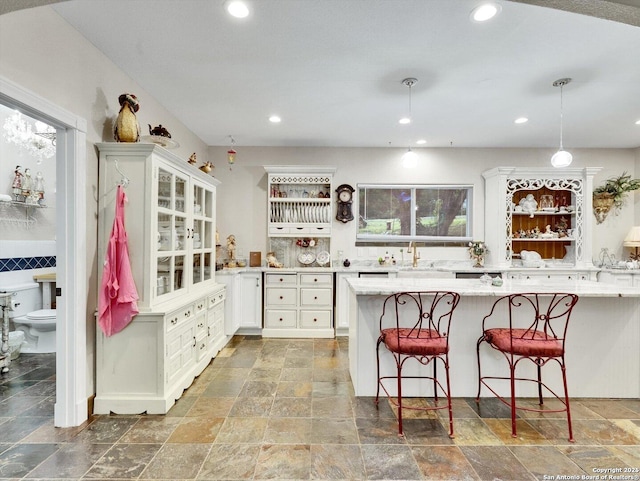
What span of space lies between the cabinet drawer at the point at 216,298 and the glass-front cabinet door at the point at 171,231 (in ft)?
1.75

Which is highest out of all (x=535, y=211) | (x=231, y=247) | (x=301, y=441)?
(x=535, y=211)

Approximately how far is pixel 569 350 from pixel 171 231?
348 cm

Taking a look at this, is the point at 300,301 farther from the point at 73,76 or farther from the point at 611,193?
the point at 611,193

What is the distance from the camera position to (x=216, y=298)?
3738 millimetres

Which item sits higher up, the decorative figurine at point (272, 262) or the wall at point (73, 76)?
the wall at point (73, 76)

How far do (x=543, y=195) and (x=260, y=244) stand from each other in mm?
4265

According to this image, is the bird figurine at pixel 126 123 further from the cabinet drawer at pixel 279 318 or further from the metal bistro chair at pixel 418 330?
the cabinet drawer at pixel 279 318

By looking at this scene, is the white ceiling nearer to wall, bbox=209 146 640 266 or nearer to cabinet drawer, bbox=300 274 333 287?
wall, bbox=209 146 640 266

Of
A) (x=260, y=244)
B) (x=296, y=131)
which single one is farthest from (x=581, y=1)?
(x=260, y=244)

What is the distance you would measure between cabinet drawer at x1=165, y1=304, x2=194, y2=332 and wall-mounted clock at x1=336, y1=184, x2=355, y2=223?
2535 millimetres

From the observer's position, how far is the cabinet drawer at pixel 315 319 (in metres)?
4.45

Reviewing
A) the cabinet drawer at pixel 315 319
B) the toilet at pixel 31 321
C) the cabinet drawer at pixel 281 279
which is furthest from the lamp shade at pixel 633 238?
the toilet at pixel 31 321

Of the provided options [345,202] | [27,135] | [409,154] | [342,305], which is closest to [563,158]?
[409,154]

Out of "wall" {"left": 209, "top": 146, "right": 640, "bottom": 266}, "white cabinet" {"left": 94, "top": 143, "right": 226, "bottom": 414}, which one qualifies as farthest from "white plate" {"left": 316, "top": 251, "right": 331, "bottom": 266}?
"white cabinet" {"left": 94, "top": 143, "right": 226, "bottom": 414}
